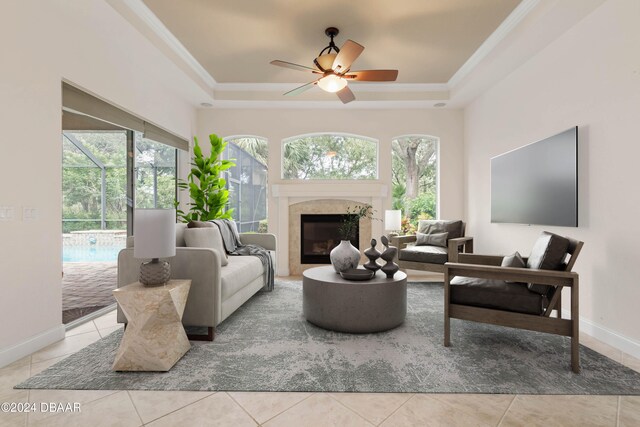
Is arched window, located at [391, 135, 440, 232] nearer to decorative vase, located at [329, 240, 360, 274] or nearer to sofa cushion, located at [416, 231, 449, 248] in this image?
sofa cushion, located at [416, 231, 449, 248]

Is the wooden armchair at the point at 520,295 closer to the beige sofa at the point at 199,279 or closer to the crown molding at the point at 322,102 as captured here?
the beige sofa at the point at 199,279

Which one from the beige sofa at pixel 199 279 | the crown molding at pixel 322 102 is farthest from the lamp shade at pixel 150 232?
the crown molding at pixel 322 102

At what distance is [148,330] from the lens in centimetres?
211

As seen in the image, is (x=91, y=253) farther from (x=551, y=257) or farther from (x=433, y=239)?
(x=551, y=257)

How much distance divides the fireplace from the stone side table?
3.38 m

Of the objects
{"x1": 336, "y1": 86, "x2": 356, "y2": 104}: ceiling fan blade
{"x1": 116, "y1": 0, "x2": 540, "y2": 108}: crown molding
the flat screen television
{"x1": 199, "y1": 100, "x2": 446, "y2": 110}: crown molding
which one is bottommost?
the flat screen television

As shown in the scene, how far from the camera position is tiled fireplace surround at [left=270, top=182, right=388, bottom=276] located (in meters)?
5.36

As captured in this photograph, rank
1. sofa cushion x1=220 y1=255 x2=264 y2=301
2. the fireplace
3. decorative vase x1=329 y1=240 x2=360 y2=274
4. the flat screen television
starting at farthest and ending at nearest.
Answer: the fireplace, decorative vase x1=329 y1=240 x2=360 y2=274, the flat screen television, sofa cushion x1=220 y1=255 x2=264 y2=301

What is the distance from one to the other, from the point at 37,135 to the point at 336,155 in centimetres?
394

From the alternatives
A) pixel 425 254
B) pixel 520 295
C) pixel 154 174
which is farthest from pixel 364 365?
pixel 154 174

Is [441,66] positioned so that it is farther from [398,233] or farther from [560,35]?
[398,233]

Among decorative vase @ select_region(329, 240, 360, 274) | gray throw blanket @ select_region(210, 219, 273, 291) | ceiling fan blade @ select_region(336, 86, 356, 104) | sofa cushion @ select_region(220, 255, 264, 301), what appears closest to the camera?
sofa cushion @ select_region(220, 255, 264, 301)

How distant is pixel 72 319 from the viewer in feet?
9.91

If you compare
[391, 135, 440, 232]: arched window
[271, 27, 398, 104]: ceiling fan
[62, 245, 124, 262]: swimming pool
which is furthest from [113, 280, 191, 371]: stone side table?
[391, 135, 440, 232]: arched window
